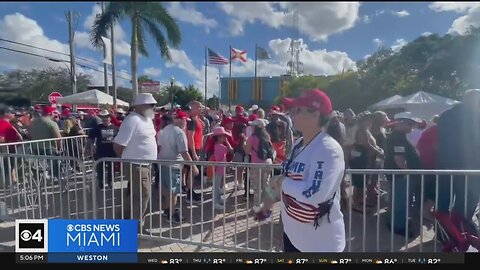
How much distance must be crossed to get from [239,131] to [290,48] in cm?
279

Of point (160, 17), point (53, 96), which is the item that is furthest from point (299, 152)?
point (53, 96)

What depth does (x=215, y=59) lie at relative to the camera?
1805 millimetres

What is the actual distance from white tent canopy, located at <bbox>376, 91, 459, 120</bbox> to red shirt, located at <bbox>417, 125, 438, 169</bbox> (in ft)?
19.1

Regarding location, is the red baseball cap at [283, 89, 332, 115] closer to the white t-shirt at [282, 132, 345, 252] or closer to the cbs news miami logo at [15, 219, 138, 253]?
the white t-shirt at [282, 132, 345, 252]

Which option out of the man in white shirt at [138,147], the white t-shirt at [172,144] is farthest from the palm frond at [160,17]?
the white t-shirt at [172,144]

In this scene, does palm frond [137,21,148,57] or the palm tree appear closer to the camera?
the palm tree

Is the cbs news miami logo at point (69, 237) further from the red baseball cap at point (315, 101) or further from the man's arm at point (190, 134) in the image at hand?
the man's arm at point (190, 134)

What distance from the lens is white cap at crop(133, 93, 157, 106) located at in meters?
2.75

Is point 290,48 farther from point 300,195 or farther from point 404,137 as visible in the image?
point 404,137

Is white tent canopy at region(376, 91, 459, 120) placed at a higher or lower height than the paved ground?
higher

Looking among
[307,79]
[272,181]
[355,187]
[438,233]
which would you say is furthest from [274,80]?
[355,187]

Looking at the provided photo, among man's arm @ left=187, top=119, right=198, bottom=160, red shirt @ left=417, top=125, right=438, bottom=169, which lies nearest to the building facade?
red shirt @ left=417, top=125, right=438, bottom=169

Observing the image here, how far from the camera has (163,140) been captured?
3.48 metres

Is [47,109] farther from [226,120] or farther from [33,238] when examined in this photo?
[33,238]
